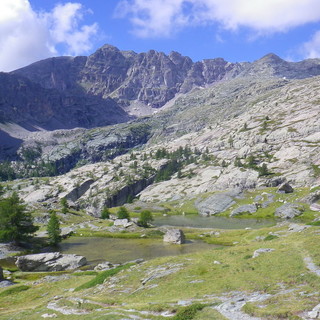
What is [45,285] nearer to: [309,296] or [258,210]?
[309,296]

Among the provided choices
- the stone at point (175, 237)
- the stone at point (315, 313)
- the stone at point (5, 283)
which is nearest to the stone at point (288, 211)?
the stone at point (175, 237)

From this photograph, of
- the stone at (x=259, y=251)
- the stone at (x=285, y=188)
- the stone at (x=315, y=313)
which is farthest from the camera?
the stone at (x=285, y=188)

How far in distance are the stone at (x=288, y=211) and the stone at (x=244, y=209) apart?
13.4m

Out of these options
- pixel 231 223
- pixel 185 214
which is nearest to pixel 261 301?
pixel 231 223

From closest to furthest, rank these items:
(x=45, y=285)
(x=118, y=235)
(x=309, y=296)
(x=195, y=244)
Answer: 1. (x=309, y=296)
2. (x=45, y=285)
3. (x=195, y=244)
4. (x=118, y=235)

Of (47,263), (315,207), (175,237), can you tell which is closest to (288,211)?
(315,207)

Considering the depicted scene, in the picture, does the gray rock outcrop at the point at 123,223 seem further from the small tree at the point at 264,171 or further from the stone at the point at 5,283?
the small tree at the point at 264,171

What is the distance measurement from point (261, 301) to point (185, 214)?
506 ft

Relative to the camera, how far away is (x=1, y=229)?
8494cm

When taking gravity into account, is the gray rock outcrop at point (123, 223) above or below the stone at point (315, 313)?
below

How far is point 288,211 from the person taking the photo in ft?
426

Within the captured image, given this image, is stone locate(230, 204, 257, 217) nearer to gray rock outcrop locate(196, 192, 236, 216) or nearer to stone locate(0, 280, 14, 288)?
gray rock outcrop locate(196, 192, 236, 216)

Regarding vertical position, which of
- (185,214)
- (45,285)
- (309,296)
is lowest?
(185,214)

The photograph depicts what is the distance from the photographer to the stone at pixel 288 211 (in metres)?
126
